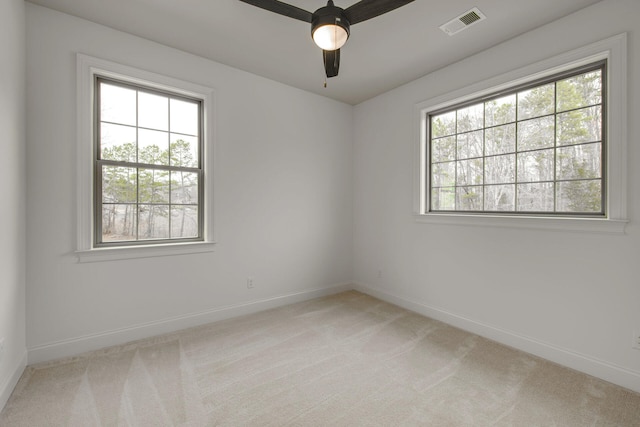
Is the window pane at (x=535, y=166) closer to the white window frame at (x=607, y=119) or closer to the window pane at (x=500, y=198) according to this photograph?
the window pane at (x=500, y=198)

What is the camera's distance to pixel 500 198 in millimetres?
2842

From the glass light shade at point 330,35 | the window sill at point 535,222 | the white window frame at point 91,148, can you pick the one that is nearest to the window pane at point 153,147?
the white window frame at point 91,148

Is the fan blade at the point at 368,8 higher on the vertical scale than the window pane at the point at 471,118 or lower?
higher

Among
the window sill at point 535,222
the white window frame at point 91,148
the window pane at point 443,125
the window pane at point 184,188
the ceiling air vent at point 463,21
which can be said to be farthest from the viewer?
the window pane at point 443,125

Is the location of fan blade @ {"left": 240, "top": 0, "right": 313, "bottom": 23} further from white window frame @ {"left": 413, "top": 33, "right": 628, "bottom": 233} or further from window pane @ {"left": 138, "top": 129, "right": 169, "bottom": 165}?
white window frame @ {"left": 413, "top": 33, "right": 628, "bottom": 233}

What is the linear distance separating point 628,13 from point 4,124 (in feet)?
14.1

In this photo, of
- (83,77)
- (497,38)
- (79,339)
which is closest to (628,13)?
(497,38)

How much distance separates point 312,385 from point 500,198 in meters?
2.43

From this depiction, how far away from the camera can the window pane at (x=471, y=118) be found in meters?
3.01

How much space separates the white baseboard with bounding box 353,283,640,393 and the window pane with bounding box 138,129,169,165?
322cm

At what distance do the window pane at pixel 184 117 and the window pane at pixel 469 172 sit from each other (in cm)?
293

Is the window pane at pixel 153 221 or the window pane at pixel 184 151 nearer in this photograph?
the window pane at pixel 153 221

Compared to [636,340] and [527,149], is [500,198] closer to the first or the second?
[527,149]

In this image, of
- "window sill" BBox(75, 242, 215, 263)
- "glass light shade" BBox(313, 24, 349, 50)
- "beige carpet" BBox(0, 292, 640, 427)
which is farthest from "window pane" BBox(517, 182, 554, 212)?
"window sill" BBox(75, 242, 215, 263)
